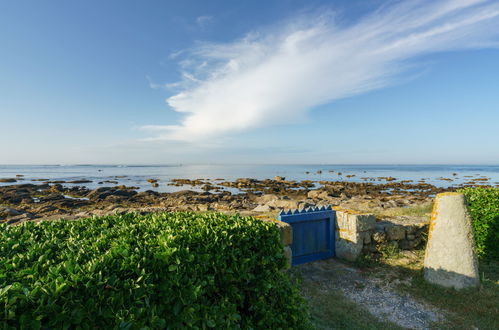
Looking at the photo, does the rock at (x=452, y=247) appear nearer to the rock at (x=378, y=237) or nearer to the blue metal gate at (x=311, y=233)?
the rock at (x=378, y=237)

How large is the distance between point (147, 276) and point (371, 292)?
202 inches

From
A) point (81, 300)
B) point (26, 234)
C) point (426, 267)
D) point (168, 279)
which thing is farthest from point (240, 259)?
point (426, 267)

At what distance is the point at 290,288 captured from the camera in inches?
133

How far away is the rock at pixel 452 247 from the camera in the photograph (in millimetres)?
5480

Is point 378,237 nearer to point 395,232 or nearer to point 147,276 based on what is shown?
point 395,232

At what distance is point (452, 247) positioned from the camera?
18.4 feet

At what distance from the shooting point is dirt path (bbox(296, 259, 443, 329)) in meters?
4.68

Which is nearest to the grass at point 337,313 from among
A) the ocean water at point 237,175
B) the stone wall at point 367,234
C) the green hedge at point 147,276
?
the green hedge at point 147,276

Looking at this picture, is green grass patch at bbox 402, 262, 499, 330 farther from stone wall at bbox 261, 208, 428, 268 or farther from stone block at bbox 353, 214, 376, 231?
stone block at bbox 353, 214, 376, 231

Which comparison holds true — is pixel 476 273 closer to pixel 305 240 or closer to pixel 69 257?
pixel 305 240

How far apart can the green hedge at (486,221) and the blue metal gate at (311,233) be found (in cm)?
399

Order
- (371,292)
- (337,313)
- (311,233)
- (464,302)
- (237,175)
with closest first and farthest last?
(337,313)
(464,302)
(371,292)
(311,233)
(237,175)

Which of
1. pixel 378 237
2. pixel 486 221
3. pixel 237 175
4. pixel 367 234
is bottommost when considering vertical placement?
pixel 237 175

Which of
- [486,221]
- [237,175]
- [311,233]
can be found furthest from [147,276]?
[237,175]
